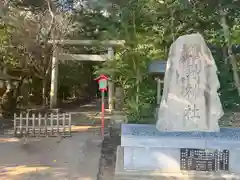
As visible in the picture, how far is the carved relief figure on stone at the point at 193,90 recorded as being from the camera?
20.9 ft

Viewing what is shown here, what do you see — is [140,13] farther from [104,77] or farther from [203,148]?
[203,148]

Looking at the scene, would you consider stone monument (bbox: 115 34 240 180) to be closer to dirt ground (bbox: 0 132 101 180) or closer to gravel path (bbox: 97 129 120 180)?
gravel path (bbox: 97 129 120 180)

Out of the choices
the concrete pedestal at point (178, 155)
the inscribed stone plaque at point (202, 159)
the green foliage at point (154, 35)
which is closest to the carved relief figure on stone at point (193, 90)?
the concrete pedestal at point (178, 155)

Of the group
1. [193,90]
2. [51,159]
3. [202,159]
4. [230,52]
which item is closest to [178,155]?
[202,159]

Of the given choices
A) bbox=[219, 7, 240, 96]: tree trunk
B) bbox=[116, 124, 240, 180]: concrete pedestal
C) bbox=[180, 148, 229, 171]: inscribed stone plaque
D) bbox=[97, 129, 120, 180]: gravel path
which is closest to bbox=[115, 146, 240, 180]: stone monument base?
bbox=[116, 124, 240, 180]: concrete pedestal

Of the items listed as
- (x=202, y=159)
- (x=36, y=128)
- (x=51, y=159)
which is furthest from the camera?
(x=36, y=128)

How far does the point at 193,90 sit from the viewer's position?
251 inches

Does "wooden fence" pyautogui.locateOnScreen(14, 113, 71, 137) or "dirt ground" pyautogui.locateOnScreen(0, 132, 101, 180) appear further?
"wooden fence" pyautogui.locateOnScreen(14, 113, 71, 137)

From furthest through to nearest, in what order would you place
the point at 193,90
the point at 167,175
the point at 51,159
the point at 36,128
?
the point at 36,128 < the point at 51,159 < the point at 193,90 < the point at 167,175

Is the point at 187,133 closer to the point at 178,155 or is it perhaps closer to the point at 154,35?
the point at 178,155

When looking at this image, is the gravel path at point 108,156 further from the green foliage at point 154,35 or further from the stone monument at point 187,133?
the green foliage at point 154,35

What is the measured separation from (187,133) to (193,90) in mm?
851

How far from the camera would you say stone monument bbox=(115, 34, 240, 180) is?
6.16m

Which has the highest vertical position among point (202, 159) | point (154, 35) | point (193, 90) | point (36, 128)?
point (154, 35)
